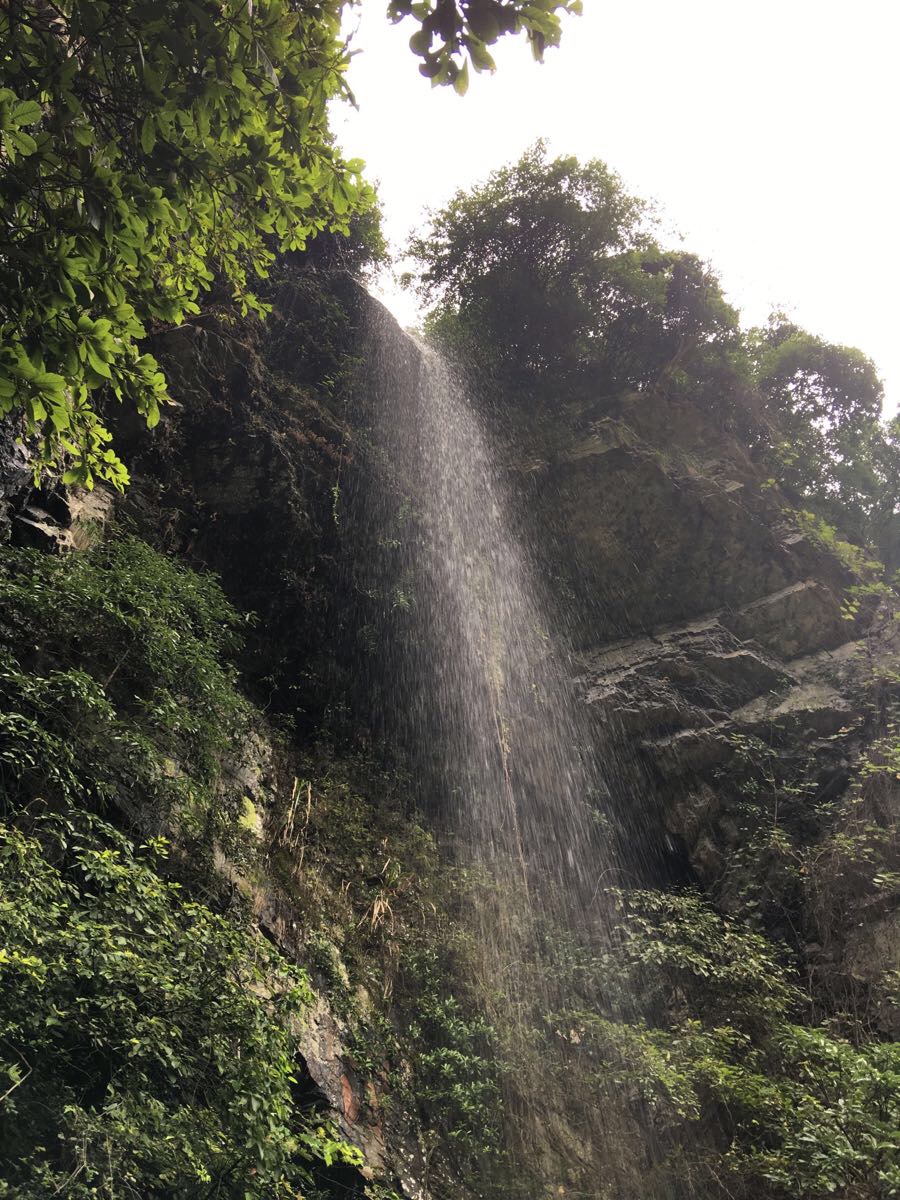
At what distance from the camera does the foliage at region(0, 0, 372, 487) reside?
2389mm

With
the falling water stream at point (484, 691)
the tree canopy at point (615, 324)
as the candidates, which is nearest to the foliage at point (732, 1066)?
the falling water stream at point (484, 691)

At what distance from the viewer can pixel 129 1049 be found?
2742mm

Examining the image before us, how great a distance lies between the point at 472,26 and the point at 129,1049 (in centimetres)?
391

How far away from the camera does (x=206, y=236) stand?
3260mm

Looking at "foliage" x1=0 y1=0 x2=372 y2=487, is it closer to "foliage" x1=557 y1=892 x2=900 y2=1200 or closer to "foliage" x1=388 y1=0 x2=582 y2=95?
"foliage" x1=388 y1=0 x2=582 y2=95

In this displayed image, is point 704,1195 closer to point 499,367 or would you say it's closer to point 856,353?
point 499,367

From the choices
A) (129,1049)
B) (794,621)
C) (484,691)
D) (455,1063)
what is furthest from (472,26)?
(794,621)

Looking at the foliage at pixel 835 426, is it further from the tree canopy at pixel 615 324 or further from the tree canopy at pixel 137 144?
the tree canopy at pixel 137 144

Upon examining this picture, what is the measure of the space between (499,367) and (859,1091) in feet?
36.0

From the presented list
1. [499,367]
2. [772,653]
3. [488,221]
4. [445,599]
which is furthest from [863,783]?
[488,221]

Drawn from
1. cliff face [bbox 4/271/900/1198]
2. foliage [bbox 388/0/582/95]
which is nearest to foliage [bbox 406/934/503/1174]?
cliff face [bbox 4/271/900/1198]

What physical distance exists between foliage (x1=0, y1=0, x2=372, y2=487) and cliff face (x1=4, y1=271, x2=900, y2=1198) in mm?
2420

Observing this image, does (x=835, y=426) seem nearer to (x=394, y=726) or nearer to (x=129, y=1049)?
(x=394, y=726)

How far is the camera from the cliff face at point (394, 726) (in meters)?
4.86
